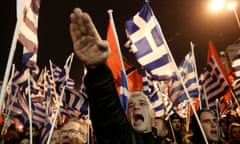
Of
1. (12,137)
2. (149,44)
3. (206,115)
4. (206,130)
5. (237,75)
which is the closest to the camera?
(206,130)

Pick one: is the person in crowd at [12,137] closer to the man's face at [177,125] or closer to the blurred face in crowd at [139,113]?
the man's face at [177,125]

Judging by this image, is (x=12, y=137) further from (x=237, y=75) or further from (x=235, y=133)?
(x=237, y=75)

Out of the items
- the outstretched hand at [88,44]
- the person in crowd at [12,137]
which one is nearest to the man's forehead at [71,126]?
the outstretched hand at [88,44]

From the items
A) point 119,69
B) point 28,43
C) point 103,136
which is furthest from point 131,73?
point 103,136

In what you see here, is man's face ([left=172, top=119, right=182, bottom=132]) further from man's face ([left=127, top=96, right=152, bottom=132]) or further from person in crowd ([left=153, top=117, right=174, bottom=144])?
man's face ([left=127, top=96, right=152, bottom=132])

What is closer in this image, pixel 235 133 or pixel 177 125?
pixel 235 133

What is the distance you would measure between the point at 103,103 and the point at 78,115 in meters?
5.30

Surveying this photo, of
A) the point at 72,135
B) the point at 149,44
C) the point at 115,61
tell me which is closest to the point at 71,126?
the point at 72,135

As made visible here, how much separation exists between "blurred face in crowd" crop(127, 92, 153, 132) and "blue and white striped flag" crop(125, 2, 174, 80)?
191 cm

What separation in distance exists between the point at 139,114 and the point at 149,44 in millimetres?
2484

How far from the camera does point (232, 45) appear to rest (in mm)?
25516

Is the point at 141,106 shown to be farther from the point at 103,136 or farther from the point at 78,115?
the point at 78,115

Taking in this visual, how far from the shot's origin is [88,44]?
1.68 meters

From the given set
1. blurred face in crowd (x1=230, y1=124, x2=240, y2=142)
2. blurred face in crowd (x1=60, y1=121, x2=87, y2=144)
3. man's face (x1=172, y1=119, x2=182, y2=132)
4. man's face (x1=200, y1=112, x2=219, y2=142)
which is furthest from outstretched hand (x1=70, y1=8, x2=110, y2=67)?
man's face (x1=172, y1=119, x2=182, y2=132)
